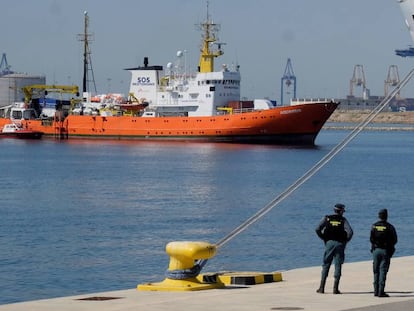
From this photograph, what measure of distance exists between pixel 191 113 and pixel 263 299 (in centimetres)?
7702

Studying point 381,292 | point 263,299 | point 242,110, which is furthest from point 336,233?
point 242,110

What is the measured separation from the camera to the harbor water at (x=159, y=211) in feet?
83.5

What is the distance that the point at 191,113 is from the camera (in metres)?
93.1

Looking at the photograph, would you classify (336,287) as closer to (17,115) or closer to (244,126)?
(244,126)

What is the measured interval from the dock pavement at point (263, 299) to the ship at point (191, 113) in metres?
69.8

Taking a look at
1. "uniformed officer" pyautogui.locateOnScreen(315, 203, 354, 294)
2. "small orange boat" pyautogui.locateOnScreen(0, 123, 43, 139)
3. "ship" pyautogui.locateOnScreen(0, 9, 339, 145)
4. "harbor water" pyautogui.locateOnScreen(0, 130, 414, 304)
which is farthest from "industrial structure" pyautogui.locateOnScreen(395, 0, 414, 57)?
"small orange boat" pyautogui.locateOnScreen(0, 123, 43, 139)

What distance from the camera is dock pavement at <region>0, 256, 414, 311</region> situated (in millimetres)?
15383

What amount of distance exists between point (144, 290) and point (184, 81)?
255 ft

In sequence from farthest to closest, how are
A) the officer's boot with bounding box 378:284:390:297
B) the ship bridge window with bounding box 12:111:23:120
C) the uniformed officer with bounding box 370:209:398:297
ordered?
the ship bridge window with bounding box 12:111:23:120 → the officer's boot with bounding box 378:284:390:297 → the uniformed officer with bounding box 370:209:398:297

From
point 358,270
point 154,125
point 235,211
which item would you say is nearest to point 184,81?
point 154,125

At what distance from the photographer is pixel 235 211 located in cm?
3981

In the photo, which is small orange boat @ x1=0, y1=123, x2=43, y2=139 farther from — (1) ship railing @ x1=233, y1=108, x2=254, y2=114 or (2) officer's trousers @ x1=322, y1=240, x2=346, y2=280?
(2) officer's trousers @ x1=322, y1=240, x2=346, y2=280

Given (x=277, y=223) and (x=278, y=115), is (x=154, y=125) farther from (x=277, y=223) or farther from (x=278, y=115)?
(x=277, y=223)

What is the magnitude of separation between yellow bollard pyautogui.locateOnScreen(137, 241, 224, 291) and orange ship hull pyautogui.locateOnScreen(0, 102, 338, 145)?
70154 millimetres
